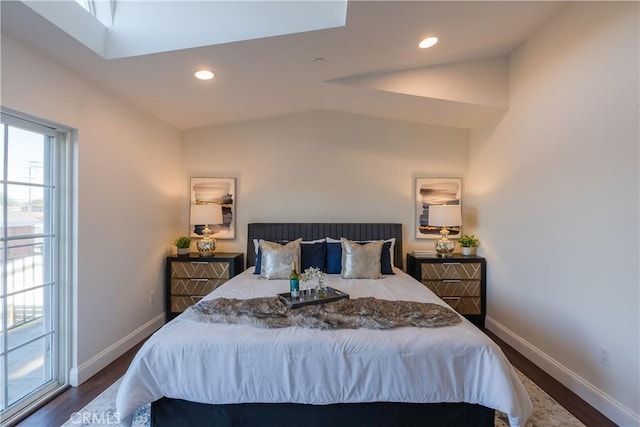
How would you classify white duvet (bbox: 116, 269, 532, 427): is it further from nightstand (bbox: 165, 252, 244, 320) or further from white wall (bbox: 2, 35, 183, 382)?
nightstand (bbox: 165, 252, 244, 320)

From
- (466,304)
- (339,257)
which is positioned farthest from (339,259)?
(466,304)

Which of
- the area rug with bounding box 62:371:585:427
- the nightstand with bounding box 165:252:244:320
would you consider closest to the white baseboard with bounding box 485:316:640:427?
the area rug with bounding box 62:371:585:427

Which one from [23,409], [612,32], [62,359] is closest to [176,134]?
[62,359]

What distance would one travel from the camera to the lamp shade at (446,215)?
3.78m

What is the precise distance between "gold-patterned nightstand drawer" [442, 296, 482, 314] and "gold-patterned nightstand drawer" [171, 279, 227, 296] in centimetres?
289

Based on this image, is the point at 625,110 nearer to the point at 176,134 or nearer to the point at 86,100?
the point at 86,100

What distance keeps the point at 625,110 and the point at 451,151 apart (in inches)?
85.8

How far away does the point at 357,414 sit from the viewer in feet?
5.92

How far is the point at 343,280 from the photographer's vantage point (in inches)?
128

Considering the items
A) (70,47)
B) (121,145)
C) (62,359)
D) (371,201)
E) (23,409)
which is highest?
(70,47)

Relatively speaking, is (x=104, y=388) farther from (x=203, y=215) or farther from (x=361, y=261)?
(x=361, y=261)

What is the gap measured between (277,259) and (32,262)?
199 centimetres

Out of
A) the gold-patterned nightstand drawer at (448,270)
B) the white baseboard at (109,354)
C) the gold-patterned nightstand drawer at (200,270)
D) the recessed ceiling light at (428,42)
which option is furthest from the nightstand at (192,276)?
the recessed ceiling light at (428,42)

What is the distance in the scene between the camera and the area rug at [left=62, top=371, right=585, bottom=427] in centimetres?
204
